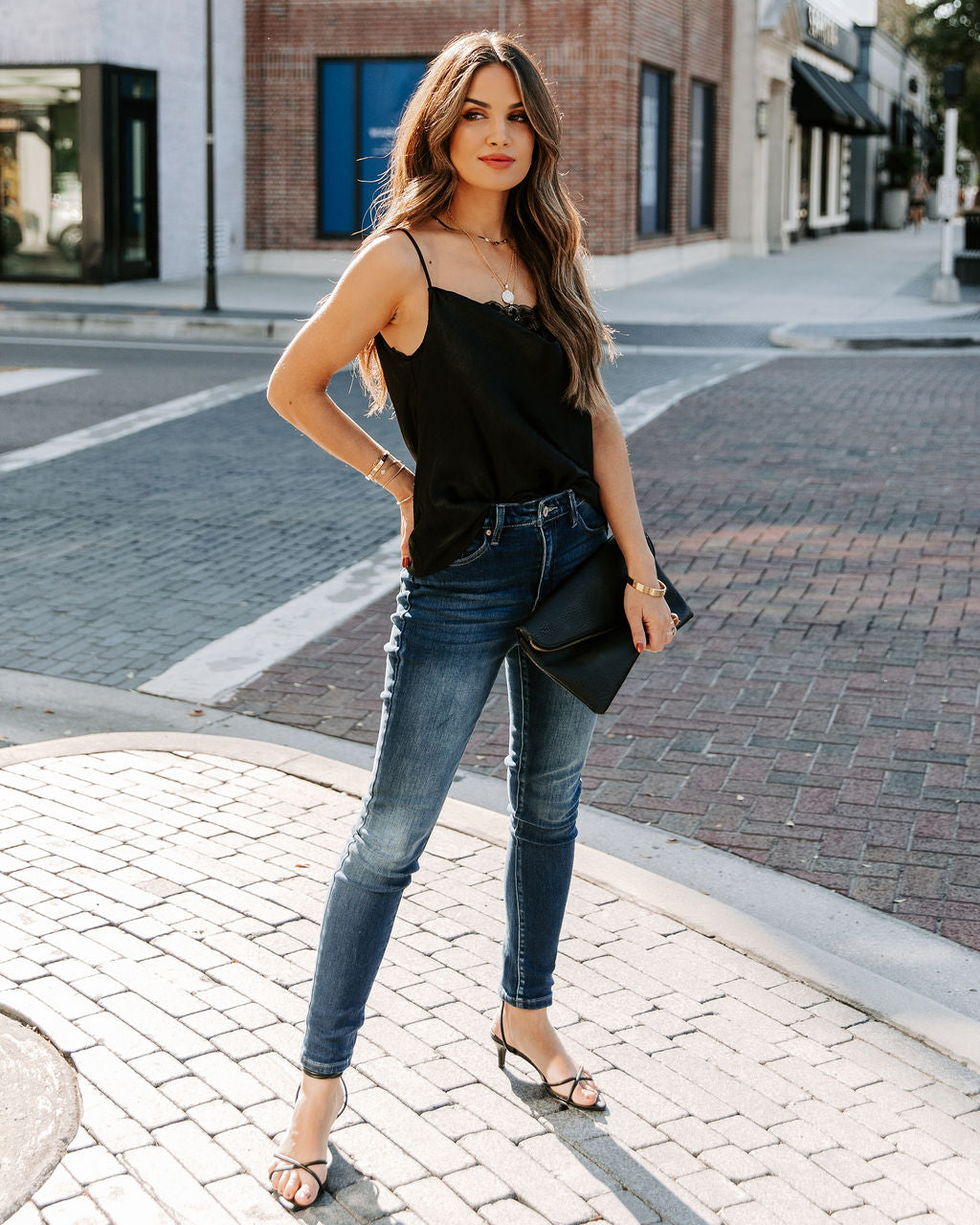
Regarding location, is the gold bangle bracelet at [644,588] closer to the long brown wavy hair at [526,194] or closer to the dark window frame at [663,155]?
the long brown wavy hair at [526,194]

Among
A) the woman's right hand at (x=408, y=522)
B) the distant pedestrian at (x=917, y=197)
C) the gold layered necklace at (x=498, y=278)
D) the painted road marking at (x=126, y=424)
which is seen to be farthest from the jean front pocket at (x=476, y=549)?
the distant pedestrian at (x=917, y=197)

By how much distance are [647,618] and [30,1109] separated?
A: 149 cm

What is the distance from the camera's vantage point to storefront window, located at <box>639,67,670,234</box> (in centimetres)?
2630

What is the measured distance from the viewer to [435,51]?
25000 millimetres

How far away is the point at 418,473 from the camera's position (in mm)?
2762

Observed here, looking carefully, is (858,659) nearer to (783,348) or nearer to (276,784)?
(276,784)

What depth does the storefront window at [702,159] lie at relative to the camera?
30.1 meters

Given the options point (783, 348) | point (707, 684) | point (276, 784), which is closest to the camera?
point (276, 784)

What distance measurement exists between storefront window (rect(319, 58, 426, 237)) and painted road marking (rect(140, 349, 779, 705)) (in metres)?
18.4

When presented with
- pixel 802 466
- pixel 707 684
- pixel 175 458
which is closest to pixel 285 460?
pixel 175 458

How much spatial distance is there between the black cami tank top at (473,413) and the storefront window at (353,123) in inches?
913

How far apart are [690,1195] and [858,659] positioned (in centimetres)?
380

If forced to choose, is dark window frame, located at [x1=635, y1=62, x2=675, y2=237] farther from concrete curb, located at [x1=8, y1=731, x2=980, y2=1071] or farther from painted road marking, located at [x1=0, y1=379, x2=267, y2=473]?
concrete curb, located at [x1=8, y1=731, x2=980, y2=1071]

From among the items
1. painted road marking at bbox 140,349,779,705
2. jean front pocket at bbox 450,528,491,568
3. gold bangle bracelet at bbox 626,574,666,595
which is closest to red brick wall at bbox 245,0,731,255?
painted road marking at bbox 140,349,779,705
